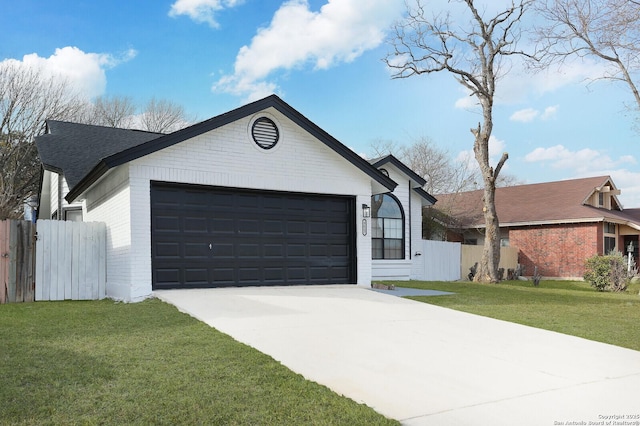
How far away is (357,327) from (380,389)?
2.96 m

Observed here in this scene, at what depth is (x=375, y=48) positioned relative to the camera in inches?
861

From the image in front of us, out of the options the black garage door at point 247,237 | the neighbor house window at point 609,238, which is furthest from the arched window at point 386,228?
the neighbor house window at point 609,238

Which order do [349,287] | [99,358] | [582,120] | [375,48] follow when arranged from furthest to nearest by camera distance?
[375,48], [582,120], [349,287], [99,358]

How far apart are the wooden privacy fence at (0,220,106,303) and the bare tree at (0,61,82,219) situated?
15.5 metres

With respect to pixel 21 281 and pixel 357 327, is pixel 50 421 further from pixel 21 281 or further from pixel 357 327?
pixel 21 281

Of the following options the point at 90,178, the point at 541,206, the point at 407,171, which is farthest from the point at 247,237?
the point at 541,206

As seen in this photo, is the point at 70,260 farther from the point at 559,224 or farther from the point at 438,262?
the point at 559,224

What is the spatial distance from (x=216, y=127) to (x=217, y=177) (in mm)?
1077

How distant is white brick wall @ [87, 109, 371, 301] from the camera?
10398mm

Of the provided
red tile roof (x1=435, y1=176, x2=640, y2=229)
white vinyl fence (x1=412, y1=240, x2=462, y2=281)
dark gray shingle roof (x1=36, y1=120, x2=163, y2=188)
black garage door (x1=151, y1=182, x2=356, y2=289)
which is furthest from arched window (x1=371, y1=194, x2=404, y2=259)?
red tile roof (x1=435, y1=176, x2=640, y2=229)

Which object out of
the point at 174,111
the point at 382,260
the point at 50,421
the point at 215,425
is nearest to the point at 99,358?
the point at 50,421

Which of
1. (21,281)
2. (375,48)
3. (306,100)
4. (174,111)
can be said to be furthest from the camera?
(174,111)

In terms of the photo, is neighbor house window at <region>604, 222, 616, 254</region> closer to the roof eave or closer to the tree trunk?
the tree trunk

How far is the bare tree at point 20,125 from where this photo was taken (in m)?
24.8
